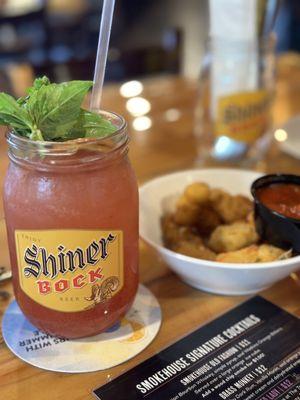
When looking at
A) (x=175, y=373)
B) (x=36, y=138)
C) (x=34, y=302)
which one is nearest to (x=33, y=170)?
(x=36, y=138)

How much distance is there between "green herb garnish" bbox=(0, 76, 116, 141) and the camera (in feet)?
1.81

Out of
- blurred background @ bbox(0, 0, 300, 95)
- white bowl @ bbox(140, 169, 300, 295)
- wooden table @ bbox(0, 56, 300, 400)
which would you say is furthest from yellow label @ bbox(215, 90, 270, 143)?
blurred background @ bbox(0, 0, 300, 95)

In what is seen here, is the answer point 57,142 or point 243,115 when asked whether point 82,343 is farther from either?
point 243,115

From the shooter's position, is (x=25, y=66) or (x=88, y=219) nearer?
(x=88, y=219)

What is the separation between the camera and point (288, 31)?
12.0 ft

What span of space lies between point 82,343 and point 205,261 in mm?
179

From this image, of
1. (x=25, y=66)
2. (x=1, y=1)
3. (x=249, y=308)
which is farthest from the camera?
(x=1, y=1)

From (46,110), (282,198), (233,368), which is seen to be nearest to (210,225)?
(282,198)

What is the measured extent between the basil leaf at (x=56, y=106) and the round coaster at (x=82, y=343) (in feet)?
0.82

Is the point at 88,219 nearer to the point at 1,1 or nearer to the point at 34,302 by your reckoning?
the point at 34,302

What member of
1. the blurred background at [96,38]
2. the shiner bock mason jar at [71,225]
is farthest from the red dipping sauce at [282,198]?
the blurred background at [96,38]

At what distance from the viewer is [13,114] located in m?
0.55

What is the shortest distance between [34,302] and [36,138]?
7.5 inches

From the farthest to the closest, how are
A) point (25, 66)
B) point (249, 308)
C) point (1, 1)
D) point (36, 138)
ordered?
1. point (1, 1)
2. point (25, 66)
3. point (249, 308)
4. point (36, 138)
